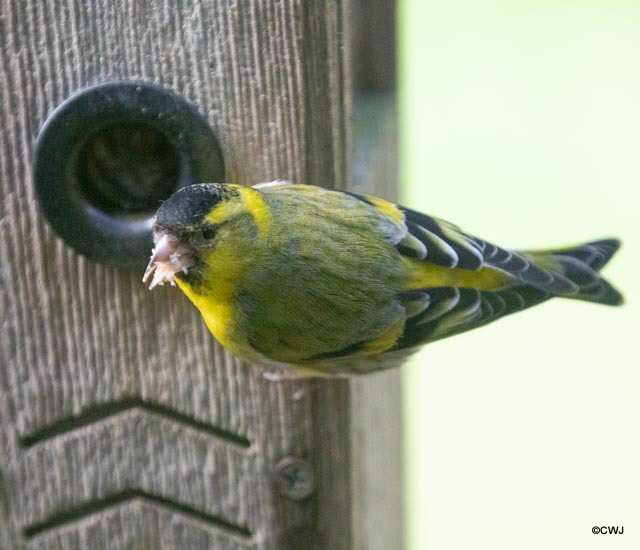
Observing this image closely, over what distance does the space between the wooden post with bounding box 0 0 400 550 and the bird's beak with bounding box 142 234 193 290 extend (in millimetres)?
186

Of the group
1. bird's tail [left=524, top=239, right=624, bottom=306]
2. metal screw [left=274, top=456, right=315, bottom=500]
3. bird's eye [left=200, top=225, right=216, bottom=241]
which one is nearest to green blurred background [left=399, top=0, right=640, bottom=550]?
bird's tail [left=524, top=239, right=624, bottom=306]

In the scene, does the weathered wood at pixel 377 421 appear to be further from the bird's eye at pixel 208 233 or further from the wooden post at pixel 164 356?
the bird's eye at pixel 208 233

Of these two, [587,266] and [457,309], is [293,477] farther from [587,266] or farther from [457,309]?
[587,266]

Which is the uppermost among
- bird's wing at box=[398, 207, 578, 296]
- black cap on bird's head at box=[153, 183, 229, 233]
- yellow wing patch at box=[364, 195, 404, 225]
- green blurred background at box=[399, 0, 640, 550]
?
black cap on bird's head at box=[153, 183, 229, 233]

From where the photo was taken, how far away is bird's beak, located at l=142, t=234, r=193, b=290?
1.22 meters

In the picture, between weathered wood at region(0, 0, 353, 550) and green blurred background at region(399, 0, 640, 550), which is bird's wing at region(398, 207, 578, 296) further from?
green blurred background at region(399, 0, 640, 550)

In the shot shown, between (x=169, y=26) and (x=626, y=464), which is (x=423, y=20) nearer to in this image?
(x=626, y=464)

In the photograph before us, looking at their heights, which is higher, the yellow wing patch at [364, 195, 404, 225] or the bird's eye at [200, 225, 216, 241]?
the bird's eye at [200, 225, 216, 241]

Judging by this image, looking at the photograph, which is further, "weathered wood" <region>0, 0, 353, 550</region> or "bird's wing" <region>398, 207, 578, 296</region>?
"bird's wing" <region>398, 207, 578, 296</region>

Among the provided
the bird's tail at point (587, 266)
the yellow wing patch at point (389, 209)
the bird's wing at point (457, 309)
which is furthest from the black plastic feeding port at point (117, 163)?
the bird's tail at point (587, 266)

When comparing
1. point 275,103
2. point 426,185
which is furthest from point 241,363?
point 426,185

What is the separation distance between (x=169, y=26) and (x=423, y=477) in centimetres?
275

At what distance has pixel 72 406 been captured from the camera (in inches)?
57.2

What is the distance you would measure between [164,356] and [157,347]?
19 mm
